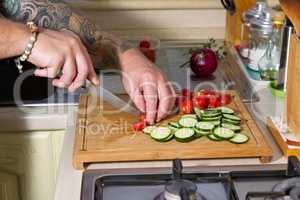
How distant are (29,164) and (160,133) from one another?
37cm

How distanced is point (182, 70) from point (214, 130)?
1.32 feet

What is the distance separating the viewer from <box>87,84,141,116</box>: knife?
106 cm

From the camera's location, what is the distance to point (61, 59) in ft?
2.93

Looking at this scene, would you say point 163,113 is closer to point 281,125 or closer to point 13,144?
point 281,125

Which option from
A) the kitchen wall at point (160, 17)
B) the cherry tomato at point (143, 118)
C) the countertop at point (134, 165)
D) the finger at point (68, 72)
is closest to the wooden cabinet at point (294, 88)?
the countertop at point (134, 165)

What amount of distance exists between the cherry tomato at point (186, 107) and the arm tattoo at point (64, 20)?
0.18 metres

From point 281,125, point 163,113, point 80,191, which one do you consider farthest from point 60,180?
point 281,125

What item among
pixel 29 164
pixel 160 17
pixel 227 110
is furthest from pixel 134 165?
pixel 160 17

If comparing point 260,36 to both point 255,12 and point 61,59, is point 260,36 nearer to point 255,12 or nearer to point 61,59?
point 255,12

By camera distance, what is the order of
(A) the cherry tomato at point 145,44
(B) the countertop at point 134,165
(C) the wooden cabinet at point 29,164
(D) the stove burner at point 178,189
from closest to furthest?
1. (D) the stove burner at point 178,189
2. (B) the countertop at point 134,165
3. (C) the wooden cabinet at point 29,164
4. (A) the cherry tomato at point 145,44

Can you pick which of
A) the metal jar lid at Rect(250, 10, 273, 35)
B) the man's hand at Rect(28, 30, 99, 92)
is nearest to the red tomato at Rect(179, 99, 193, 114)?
the man's hand at Rect(28, 30, 99, 92)

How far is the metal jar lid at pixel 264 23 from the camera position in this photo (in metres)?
1.26

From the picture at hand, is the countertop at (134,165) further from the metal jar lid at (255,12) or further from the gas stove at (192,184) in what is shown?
the metal jar lid at (255,12)

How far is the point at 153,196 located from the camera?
790 millimetres
